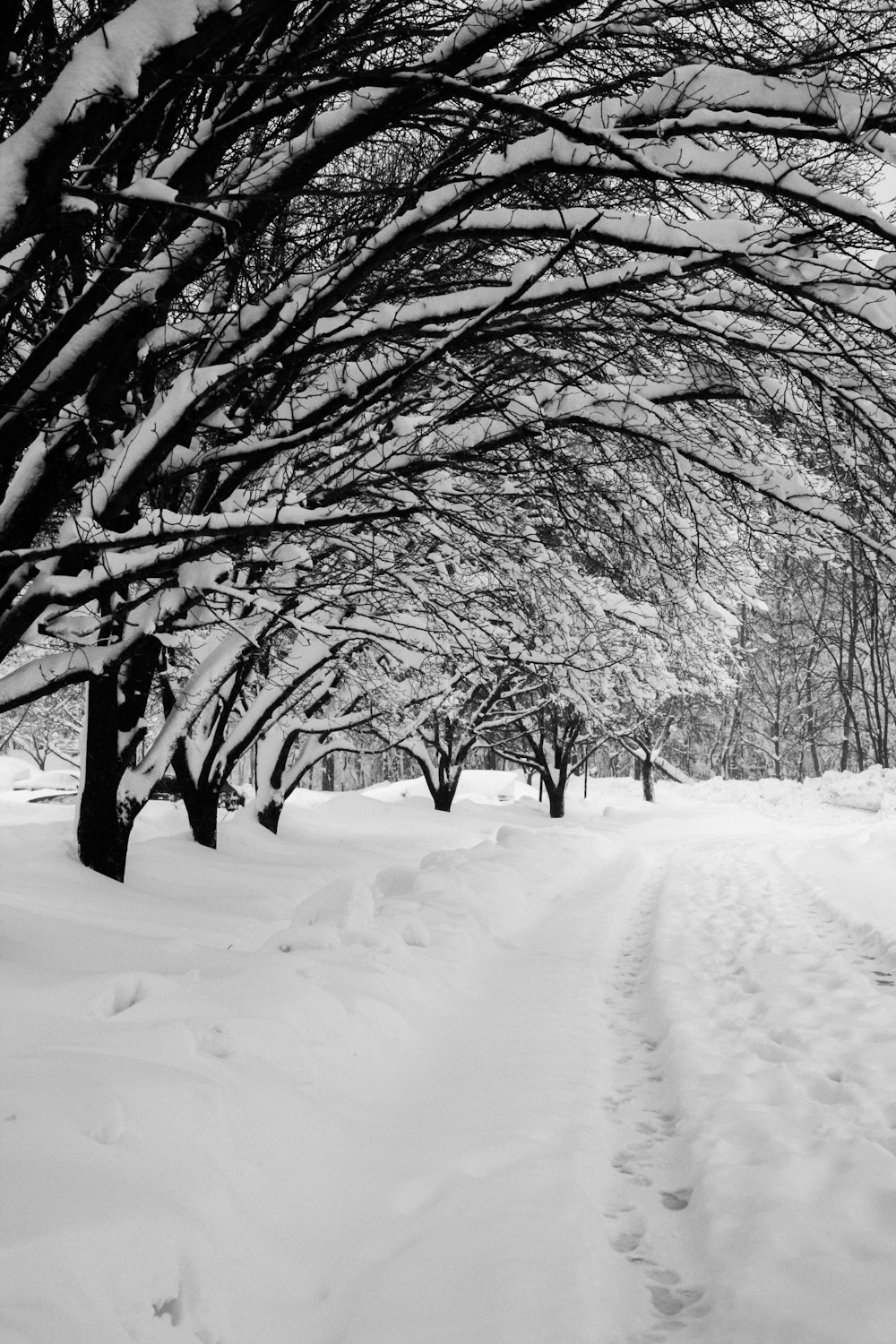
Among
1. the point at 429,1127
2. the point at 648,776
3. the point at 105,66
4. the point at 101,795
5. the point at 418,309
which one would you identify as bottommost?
the point at 429,1127

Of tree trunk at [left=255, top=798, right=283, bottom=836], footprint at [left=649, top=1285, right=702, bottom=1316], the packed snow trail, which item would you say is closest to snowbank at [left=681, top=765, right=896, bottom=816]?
tree trunk at [left=255, top=798, right=283, bottom=836]

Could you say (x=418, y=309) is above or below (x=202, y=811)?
above

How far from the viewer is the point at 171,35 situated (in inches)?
91.8

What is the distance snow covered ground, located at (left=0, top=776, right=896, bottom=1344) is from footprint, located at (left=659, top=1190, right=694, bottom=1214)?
2cm

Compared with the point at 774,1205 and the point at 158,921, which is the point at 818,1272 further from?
the point at 158,921

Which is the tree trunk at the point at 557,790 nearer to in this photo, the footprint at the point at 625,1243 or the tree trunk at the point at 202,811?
the tree trunk at the point at 202,811

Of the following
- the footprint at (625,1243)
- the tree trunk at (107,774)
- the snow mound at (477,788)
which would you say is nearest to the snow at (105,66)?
the footprint at (625,1243)

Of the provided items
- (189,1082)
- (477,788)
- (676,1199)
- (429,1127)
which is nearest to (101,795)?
(189,1082)

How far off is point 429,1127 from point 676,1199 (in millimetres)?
1074

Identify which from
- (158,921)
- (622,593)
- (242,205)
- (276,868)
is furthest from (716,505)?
(276,868)

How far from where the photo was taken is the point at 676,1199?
288 cm

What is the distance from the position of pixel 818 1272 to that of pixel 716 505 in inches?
185

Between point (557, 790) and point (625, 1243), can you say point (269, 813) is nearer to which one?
point (625, 1243)

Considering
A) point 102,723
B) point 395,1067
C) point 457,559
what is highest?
point 457,559
